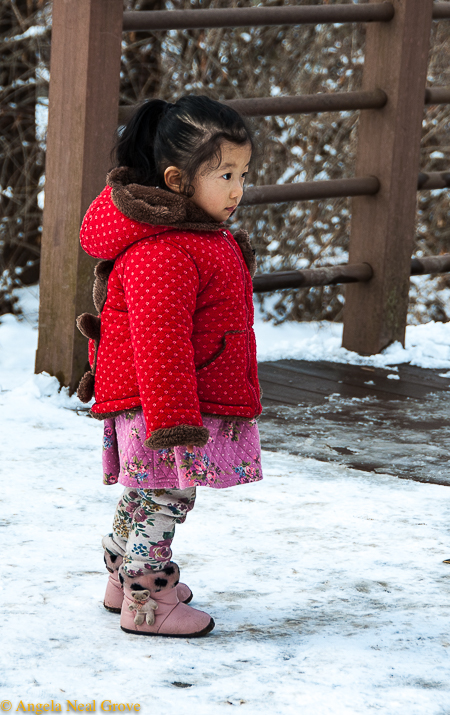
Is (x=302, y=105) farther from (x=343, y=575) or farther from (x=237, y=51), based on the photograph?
(x=343, y=575)

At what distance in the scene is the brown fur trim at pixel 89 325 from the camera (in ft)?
7.00

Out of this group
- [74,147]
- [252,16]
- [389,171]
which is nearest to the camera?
[74,147]

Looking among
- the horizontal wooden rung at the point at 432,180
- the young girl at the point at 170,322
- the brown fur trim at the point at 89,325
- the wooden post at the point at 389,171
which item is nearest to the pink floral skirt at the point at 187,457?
the young girl at the point at 170,322

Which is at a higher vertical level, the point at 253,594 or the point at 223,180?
the point at 223,180

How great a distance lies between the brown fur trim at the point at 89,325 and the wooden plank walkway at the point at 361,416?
136cm

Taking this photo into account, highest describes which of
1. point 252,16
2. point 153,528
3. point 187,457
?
point 252,16

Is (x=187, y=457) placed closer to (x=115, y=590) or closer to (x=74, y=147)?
(x=115, y=590)

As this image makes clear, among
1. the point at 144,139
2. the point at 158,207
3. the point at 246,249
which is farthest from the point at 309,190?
the point at 158,207

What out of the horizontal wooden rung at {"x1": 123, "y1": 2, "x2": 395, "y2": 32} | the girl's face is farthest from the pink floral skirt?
the horizontal wooden rung at {"x1": 123, "y1": 2, "x2": 395, "y2": 32}

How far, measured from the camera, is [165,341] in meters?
1.93

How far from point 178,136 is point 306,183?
107 inches

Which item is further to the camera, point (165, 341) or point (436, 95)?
point (436, 95)

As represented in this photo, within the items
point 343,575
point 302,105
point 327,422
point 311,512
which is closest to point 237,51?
point 302,105

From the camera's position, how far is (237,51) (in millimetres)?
6008
